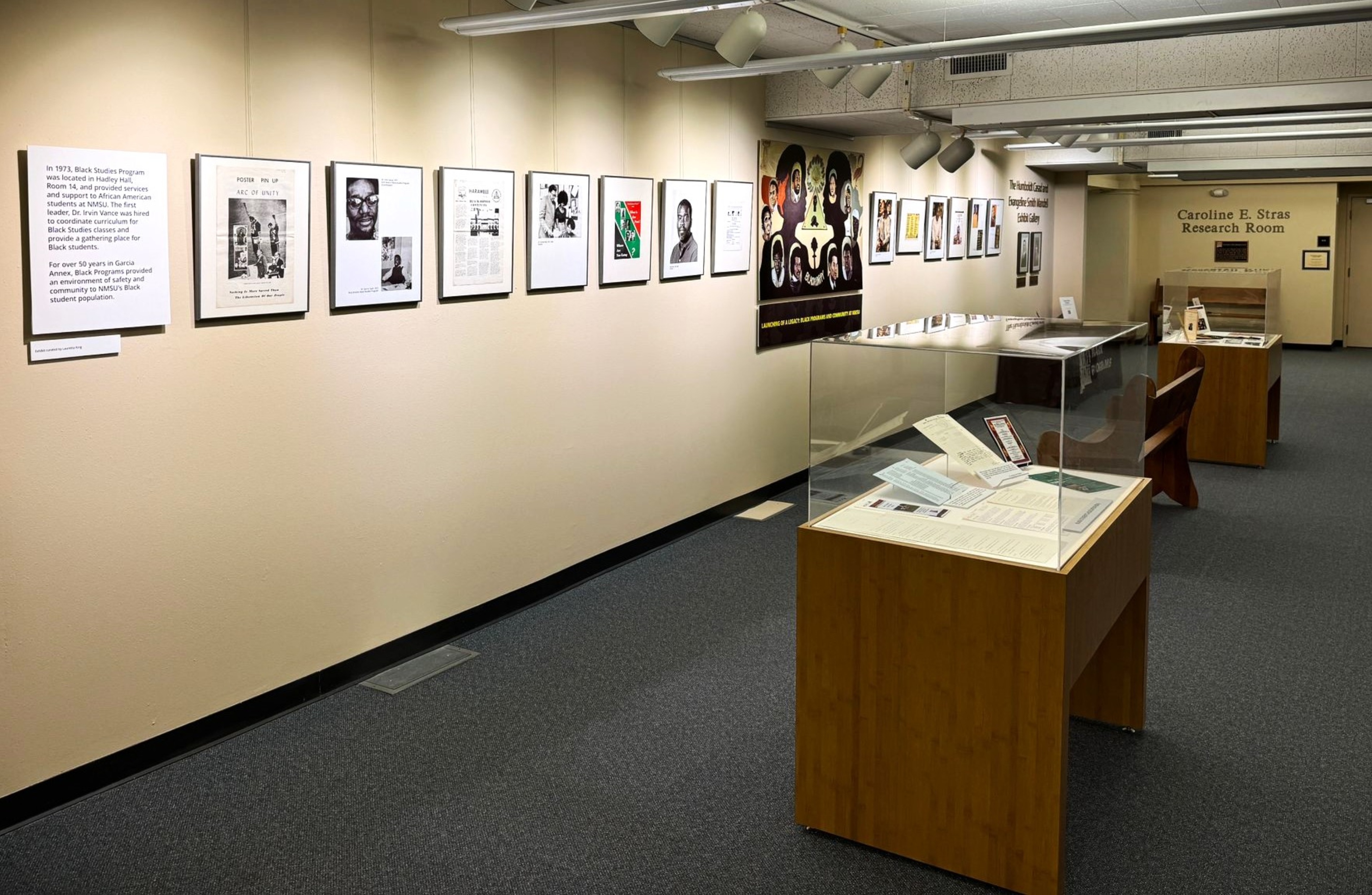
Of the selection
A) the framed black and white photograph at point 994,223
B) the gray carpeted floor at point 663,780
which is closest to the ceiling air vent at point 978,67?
the gray carpeted floor at point 663,780

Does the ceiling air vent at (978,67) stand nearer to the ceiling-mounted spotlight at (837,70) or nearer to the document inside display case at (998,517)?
the ceiling-mounted spotlight at (837,70)

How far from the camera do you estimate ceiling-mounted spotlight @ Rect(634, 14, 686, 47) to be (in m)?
4.38

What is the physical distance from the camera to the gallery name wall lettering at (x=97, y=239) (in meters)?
3.48

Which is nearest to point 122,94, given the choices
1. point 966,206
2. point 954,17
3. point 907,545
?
point 907,545

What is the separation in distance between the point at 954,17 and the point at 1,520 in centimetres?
480

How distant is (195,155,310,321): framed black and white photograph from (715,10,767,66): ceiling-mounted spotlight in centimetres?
171

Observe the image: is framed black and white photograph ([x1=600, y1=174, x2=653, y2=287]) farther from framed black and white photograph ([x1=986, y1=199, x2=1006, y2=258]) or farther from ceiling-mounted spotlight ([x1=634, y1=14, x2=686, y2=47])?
framed black and white photograph ([x1=986, y1=199, x2=1006, y2=258])

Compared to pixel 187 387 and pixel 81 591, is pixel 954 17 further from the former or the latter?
pixel 81 591

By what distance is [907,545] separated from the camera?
3248 millimetres

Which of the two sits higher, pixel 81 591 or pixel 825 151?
pixel 825 151

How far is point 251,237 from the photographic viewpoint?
414cm

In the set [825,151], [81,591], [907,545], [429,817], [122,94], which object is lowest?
[429,817]

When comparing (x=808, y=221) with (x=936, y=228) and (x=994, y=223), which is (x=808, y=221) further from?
(x=994, y=223)

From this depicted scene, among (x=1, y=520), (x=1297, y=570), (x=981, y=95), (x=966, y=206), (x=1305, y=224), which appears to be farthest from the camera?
(x=1305, y=224)
